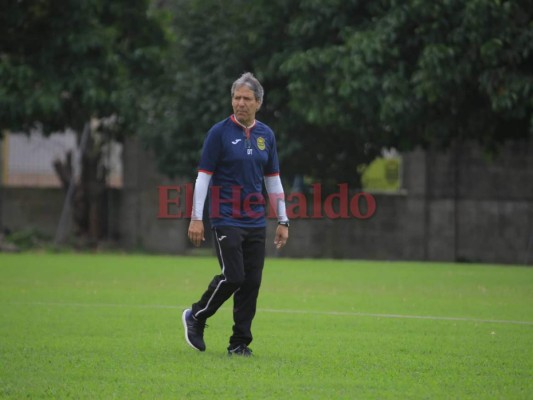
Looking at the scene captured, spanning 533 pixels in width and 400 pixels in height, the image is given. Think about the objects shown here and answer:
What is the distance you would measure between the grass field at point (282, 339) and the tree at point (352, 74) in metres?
5.97

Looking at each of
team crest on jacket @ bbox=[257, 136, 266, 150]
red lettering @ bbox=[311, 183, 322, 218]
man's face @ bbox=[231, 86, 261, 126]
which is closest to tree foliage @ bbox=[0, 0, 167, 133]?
red lettering @ bbox=[311, 183, 322, 218]

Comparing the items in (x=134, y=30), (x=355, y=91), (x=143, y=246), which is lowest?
(x=143, y=246)

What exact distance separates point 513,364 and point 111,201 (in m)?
26.5

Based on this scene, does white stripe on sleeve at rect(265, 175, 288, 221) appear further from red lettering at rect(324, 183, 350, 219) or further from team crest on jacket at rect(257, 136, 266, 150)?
red lettering at rect(324, 183, 350, 219)

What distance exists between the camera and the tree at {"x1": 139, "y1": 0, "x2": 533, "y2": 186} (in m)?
24.6

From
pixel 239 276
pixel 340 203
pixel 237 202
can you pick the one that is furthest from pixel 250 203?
pixel 340 203

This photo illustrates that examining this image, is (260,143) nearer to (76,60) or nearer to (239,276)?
(239,276)

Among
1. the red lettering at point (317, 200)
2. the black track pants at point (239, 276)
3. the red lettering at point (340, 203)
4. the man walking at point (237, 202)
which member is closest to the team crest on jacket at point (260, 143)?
the man walking at point (237, 202)

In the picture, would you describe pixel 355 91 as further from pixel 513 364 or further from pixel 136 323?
pixel 513 364

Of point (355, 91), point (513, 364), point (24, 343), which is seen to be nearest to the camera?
point (513, 364)

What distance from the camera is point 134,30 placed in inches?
1241

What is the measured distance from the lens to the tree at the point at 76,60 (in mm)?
28922

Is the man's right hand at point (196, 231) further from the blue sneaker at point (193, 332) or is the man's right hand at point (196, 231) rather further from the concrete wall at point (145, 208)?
the concrete wall at point (145, 208)

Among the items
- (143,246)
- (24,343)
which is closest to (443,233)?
(143,246)
